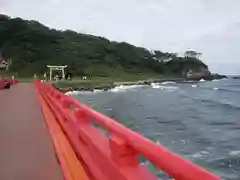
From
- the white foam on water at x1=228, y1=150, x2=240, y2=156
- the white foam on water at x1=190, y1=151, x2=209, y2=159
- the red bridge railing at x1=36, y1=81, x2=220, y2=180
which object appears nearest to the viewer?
the red bridge railing at x1=36, y1=81, x2=220, y2=180

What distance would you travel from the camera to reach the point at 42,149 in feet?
21.6

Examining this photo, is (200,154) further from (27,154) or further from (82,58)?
(82,58)

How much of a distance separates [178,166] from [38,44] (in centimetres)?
13548

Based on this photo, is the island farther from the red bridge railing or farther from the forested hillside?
the red bridge railing

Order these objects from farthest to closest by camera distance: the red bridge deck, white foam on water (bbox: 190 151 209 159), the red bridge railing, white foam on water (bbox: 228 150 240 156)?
white foam on water (bbox: 228 150 240 156) < white foam on water (bbox: 190 151 209 159) < the red bridge deck < the red bridge railing

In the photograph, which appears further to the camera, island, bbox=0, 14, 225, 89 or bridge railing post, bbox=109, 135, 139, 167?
island, bbox=0, 14, 225, 89

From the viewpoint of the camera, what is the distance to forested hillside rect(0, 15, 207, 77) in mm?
122812

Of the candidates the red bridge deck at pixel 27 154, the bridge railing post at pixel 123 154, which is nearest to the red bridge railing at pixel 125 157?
the bridge railing post at pixel 123 154

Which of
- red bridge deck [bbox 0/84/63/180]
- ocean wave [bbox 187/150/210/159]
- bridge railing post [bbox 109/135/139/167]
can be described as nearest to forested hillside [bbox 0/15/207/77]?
ocean wave [bbox 187/150/210/159]

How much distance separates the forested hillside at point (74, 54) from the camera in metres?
123

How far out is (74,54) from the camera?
135 meters

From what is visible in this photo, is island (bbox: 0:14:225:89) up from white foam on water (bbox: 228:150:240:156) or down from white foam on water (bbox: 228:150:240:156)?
up

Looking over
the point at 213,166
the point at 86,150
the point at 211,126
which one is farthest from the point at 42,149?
the point at 211,126

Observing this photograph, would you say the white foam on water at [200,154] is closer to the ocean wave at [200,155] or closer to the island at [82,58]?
the ocean wave at [200,155]
